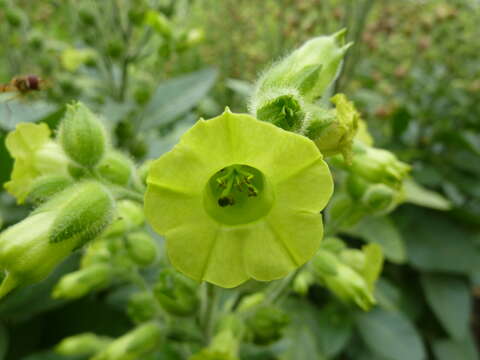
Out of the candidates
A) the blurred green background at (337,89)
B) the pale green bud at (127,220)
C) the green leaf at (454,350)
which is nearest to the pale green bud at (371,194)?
the pale green bud at (127,220)

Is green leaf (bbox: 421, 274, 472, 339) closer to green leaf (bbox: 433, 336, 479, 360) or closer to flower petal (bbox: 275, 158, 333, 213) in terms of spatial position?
green leaf (bbox: 433, 336, 479, 360)

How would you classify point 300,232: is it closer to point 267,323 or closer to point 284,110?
point 284,110

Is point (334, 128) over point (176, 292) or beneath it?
over

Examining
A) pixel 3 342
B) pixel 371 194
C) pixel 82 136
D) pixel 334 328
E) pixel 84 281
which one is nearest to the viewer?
pixel 82 136

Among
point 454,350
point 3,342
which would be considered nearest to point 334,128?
point 3,342

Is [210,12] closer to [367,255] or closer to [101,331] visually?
[101,331]

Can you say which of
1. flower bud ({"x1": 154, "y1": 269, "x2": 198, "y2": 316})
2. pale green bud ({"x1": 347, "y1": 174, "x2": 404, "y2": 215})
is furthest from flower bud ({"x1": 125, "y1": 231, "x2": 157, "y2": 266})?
pale green bud ({"x1": 347, "y1": 174, "x2": 404, "y2": 215})

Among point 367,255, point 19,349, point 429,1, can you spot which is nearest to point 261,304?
point 367,255

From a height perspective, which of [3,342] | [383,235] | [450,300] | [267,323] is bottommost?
[450,300]
